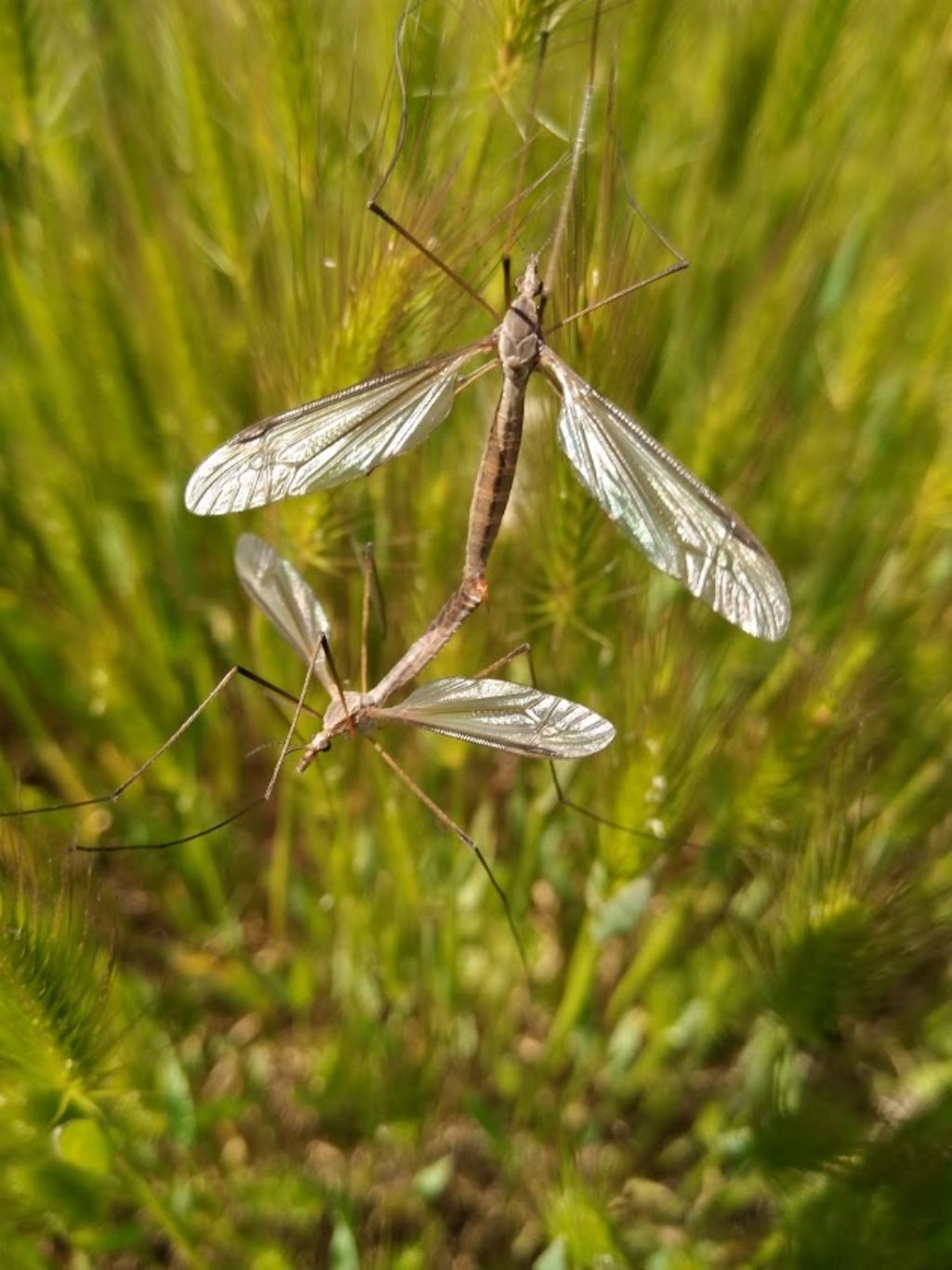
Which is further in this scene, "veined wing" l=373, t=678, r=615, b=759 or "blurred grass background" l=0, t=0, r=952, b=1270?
"blurred grass background" l=0, t=0, r=952, b=1270

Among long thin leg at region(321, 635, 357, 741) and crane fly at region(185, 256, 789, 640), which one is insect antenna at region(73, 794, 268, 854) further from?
crane fly at region(185, 256, 789, 640)

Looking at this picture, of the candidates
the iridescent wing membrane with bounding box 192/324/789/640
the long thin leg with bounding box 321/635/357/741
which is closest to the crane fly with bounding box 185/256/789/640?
the iridescent wing membrane with bounding box 192/324/789/640

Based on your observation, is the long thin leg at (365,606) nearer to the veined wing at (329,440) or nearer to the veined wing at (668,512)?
the veined wing at (329,440)

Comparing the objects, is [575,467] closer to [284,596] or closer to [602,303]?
[602,303]

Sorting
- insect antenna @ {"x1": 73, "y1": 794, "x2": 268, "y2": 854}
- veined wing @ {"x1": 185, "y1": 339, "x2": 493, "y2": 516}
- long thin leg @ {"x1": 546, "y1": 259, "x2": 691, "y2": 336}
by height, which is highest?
veined wing @ {"x1": 185, "y1": 339, "x2": 493, "y2": 516}

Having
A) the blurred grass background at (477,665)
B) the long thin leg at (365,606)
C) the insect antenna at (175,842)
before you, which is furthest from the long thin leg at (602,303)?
the insect antenna at (175,842)

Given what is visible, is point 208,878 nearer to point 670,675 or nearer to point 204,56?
point 670,675
